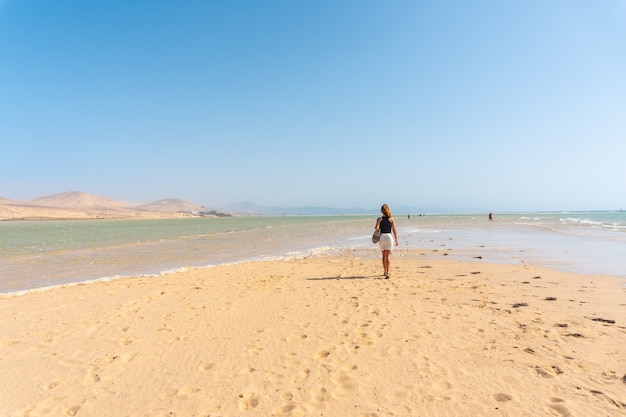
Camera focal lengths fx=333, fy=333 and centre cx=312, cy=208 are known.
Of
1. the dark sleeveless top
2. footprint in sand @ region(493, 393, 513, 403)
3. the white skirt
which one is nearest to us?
footprint in sand @ region(493, 393, 513, 403)

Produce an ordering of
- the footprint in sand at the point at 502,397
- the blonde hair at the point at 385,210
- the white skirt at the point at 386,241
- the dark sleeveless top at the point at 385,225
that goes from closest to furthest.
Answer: the footprint in sand at the point at 502,397, the blonde hair at the point at 385,210, the white skirt at the point at 386,241, the dark sleeveless top at the point at 385,225

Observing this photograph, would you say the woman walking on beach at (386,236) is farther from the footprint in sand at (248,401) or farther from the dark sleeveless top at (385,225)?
the footprint in sand at (248,401)

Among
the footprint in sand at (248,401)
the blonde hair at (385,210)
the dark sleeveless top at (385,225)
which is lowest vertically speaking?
the footprint in sand at (248,401)

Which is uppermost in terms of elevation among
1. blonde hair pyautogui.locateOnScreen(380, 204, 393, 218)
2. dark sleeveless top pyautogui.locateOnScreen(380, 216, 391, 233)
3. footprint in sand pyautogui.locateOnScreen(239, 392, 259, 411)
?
blonde hair pyautogui.locateOnScreen(380, 204, 393, 218)

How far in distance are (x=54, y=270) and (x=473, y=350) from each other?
16.8 meters

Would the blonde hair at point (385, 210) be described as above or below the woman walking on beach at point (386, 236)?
above

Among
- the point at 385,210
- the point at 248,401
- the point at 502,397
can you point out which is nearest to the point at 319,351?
the point at 248,401

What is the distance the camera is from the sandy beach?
404cm

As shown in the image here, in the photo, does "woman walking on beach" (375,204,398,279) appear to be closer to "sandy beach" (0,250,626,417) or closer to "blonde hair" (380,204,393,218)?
"blonde hair" (380,204,393,218)

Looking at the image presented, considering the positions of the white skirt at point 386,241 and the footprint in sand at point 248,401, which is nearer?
the footprint in sand at point 248,401

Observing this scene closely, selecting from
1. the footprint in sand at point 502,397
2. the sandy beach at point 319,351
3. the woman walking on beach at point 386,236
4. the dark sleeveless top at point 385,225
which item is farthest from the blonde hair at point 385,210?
the footprint in sand at point 502,397

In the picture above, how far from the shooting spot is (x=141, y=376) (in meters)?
4.78

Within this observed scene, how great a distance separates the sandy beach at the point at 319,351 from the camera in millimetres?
4035

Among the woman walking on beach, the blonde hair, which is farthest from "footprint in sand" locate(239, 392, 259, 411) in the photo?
the blonde hair
